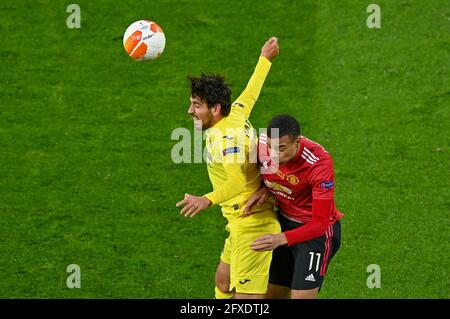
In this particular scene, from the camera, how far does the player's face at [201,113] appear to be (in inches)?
337

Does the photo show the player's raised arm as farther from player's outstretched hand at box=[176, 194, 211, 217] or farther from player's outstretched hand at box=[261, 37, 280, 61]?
player's outstretched hand at box=[176, 194, 211, 217]

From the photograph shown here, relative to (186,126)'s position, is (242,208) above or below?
below

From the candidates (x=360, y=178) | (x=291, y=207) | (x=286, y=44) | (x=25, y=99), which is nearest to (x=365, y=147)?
(x=360, y=178)

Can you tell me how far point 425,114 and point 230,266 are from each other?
4.14 metres

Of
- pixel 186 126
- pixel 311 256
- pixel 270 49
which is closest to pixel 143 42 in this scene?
pixel 270 49

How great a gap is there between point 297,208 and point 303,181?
1.17 feet

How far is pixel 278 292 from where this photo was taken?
8984mm

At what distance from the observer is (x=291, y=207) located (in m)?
8.62

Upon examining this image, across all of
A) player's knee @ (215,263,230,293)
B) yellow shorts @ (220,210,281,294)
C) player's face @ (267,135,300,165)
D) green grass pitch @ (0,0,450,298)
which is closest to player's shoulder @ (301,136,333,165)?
player's face @ (267,135,300,165)

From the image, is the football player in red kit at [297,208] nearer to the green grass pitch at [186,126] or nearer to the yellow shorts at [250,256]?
the yellow shorts at [250,256]

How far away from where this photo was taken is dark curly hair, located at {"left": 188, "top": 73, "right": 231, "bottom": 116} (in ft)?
28.0

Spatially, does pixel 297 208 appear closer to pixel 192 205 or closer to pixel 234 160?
pixel 234 160

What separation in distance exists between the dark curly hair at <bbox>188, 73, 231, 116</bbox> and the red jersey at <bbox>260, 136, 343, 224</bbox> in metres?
0.41

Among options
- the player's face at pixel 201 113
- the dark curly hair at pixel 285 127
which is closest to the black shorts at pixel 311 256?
the dark curly hair at pixel 285 127
